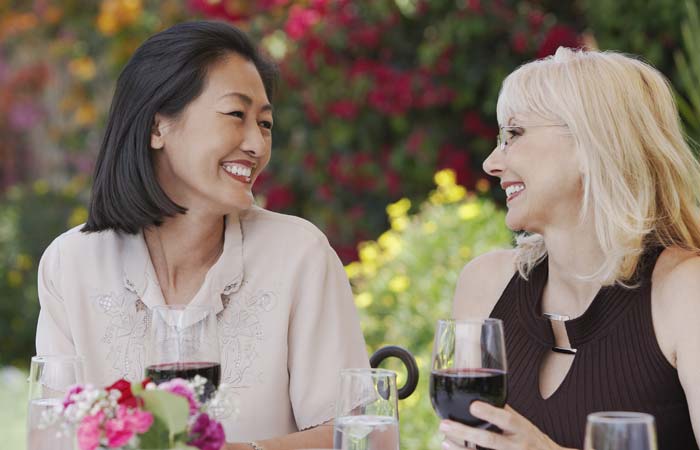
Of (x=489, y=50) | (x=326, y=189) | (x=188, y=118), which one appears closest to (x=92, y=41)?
(x=326, y=189)

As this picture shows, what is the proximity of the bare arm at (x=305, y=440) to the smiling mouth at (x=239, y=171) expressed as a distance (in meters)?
0.62

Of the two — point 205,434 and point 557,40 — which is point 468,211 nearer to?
point 557,40

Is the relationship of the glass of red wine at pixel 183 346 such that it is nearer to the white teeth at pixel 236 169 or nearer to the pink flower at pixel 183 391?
the pink flower at pixel 183 391

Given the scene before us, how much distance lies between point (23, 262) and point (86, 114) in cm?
127

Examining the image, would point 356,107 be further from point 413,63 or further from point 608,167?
point 608,167

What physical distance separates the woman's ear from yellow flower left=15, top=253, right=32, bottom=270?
5.96 meters

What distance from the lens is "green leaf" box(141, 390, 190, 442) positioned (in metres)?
1.41

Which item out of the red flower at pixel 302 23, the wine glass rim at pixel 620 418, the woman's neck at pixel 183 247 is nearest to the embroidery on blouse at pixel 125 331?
the woman's neck at pixel 183 247

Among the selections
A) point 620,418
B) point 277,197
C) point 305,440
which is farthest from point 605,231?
point 277,197

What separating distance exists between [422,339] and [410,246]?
443mm

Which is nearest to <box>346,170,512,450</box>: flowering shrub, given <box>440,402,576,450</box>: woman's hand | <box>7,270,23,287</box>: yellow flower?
<box>440,402,576,450</box>: woman's hand

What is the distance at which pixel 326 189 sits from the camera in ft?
19.6

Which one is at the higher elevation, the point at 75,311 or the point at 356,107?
the point at 356,107

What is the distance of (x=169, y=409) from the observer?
4.62ft
